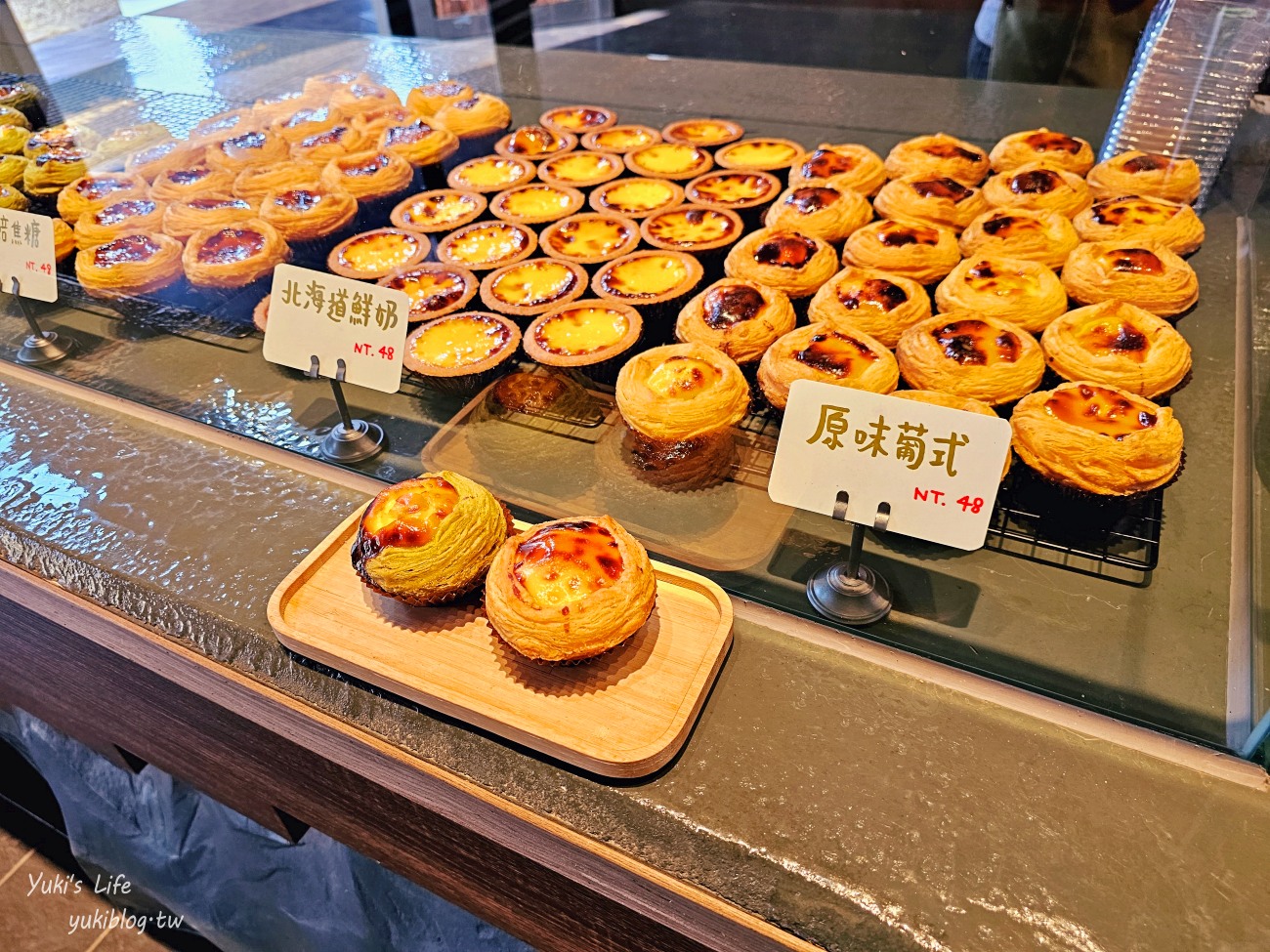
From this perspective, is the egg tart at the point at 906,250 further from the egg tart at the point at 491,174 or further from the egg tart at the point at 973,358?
the egg tart at the point at 491,174

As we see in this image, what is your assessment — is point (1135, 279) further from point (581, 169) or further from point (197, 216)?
point (197, 216)

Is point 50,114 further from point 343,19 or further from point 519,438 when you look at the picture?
point 519,438

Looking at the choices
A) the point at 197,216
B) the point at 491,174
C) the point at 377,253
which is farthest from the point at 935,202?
the point at 197,216

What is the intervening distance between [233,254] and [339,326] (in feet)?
3.43

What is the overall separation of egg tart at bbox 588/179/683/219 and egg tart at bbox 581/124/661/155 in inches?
12.9

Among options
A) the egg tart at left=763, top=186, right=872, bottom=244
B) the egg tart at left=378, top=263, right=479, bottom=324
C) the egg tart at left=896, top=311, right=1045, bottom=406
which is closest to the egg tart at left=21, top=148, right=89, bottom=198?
the egg tart at left=378, top=263, right=479, bottom=324

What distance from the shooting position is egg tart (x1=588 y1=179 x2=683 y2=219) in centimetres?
274

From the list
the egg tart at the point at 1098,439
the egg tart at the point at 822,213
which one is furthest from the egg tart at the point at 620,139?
the egg tart at the point at 1098,439

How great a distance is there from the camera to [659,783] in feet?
4.06

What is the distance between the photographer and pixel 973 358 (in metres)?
1.83

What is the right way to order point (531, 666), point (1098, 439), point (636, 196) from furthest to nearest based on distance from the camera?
point (636, 196), point (1098, 439), point (531, 666)

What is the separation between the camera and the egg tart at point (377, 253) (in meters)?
2.47

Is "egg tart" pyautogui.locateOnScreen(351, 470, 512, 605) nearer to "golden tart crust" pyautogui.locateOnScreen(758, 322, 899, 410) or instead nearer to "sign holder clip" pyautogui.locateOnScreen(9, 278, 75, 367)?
"golden tart crust" pyautogui.locateOnScreen(758, 322, 899, 410)

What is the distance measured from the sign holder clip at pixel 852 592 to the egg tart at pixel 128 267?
2128mm
